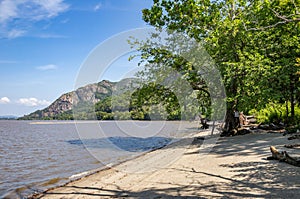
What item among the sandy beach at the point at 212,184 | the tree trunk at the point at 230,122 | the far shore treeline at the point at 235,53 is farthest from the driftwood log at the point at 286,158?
the tree trunk at the point at 230,122

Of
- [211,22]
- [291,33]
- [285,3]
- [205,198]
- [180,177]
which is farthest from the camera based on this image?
[211,22]

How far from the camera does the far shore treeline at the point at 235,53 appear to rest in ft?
51.2

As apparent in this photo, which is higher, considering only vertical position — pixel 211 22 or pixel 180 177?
pixel 211 22

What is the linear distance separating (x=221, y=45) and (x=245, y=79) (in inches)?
108

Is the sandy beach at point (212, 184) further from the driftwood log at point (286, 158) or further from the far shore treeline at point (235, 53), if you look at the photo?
the far shore treeline at point (235, 53)

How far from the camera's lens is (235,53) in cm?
1781

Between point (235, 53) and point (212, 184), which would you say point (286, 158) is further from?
point (235, 53)

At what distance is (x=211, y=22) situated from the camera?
1794cm

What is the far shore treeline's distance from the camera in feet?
51.2

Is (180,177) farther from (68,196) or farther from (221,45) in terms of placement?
(221,45)

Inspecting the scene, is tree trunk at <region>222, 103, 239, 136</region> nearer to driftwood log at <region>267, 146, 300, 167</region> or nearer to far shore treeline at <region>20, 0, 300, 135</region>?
far shore treeline at <region>20, 0, 300, 135</region>

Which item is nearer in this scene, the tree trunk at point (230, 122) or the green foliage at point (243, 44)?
the green foliage at point (243, 44)

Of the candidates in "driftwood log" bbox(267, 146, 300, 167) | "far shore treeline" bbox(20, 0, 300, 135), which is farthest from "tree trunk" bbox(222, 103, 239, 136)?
"driftwood log" bbox(267, 146, 300, 167)

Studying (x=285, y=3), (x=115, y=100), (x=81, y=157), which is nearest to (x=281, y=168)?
(x=285, y=3)
